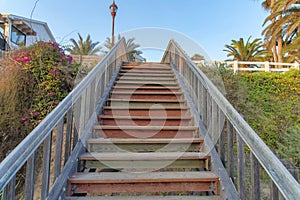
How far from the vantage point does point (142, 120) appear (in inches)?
115

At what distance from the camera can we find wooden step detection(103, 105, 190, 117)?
3113 millimetres

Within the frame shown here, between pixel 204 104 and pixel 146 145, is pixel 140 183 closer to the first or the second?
pixel 146 145

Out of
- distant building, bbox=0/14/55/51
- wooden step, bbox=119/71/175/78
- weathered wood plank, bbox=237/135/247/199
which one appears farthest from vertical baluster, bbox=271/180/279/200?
distant building, bbox=0/14/55/51

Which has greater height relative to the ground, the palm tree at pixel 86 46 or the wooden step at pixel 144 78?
the palm tree at pixel 86 46

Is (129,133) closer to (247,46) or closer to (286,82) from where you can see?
(286,82)

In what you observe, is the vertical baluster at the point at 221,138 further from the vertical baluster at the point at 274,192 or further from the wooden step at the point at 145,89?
the wooden step at the point at 145,89

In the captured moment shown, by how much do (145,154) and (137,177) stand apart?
12.8 inches

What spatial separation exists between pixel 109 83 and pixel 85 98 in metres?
1.54

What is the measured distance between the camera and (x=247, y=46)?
15.1 meters

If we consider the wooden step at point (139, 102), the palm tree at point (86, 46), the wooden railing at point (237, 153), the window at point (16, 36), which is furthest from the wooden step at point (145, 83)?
the palm tree at point (86, 46)

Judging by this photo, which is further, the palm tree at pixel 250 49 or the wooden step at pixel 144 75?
the palm tree at pixel 250 49

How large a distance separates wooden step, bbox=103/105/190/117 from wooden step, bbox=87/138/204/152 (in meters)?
0.82

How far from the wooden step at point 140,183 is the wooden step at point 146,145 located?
0.44 m

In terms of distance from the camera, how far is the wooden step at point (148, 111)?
3.11 meters
